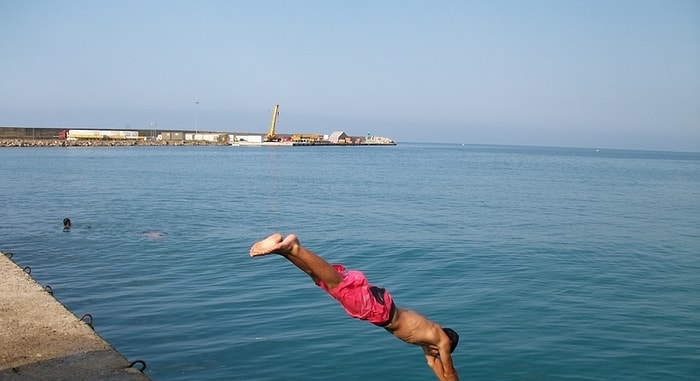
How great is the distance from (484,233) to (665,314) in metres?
10.4

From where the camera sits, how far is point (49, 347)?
759 cm

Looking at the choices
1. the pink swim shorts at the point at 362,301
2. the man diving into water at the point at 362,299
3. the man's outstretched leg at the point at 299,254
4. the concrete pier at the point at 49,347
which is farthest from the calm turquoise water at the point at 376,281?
the man's outstretched leg at the point at 299,254

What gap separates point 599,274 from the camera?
55.5 ft

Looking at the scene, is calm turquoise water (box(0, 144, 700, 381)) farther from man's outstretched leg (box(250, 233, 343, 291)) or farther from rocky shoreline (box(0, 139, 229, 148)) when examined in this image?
rocky shoreline (box(0, 139, 229, 148))

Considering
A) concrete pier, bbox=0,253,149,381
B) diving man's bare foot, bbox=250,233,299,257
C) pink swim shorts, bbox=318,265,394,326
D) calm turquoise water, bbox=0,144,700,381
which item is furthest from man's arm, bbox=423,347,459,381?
concrete pier, bbox=0,253,149,381

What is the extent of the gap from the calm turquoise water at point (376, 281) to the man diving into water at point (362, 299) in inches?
129

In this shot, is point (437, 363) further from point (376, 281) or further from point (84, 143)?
point (84, 143)

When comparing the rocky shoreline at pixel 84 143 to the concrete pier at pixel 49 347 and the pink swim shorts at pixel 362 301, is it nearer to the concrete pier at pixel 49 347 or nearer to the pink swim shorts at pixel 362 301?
the concrete pier at pixel 49 347

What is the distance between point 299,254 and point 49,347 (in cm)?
403

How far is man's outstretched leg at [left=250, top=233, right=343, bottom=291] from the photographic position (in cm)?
526

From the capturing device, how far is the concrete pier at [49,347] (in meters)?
6.79

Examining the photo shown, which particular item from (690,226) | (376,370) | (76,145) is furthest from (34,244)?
(76,145)

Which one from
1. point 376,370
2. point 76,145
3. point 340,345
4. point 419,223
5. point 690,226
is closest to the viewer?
point 376,370

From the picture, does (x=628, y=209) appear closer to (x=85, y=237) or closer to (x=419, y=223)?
(x=419, y=223)
